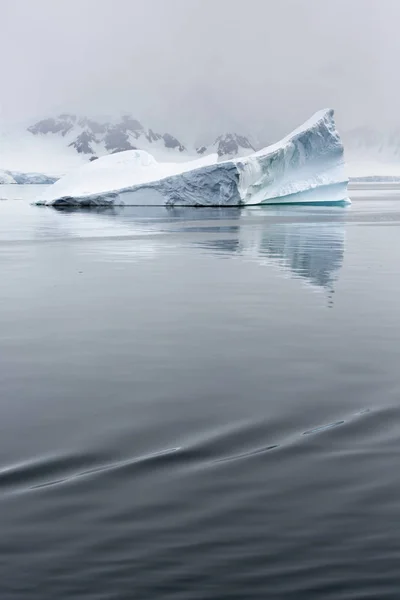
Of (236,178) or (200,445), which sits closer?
(200,445)

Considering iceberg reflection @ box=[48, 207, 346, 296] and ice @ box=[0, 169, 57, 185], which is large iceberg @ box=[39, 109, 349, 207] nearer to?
iceberg reflection @ box=[48, 207, 346, 296]

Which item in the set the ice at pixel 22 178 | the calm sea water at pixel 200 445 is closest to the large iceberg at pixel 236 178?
the calm sea water at pixel 200 445

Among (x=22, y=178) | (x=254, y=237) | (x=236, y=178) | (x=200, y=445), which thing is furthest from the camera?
(x=22, y=178)

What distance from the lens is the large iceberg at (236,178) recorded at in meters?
38.7

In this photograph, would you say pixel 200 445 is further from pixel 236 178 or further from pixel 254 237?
pixel 236 178

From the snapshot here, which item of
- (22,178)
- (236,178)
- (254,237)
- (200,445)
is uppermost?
(236,178)

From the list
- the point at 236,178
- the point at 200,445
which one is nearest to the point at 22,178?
the point at 236,178

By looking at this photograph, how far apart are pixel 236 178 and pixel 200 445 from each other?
34.0 meters

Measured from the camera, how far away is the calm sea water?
328 cm

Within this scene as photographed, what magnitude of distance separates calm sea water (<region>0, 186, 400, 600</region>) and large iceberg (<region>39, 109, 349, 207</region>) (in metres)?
28.0

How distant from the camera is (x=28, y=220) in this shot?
33.0 meters

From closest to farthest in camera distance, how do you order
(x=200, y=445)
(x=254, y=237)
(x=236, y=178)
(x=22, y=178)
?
(x=200, y=445), (x=254, y=237), (x=236, y=178), (x=22, y=178)

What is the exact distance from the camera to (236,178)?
3809 centimetres

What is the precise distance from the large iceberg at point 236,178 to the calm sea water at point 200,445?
2801 cm
